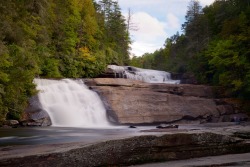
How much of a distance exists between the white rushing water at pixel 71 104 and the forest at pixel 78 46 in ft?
5.92

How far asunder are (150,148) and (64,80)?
77.5 feet

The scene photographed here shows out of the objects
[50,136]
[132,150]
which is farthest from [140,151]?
[50,136]

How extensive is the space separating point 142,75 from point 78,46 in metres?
9.49

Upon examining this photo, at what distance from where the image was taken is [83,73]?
38469 mm

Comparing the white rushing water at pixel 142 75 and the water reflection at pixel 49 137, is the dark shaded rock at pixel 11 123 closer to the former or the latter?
the water reflection at pixel 49 137

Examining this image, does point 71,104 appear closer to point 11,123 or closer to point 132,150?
point 11,123

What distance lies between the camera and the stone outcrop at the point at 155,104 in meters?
27.2

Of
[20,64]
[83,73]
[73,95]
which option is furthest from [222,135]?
[83,73]

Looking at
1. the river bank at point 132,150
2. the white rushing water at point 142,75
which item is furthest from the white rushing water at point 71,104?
the river bank at point 132,150

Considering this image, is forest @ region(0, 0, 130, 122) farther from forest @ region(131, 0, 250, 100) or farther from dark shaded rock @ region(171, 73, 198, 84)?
forest @ region(131, 0, 250, 100)

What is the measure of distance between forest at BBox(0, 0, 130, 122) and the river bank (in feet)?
37.9

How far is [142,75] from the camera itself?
42938 millimetres

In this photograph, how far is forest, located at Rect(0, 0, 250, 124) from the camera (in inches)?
803

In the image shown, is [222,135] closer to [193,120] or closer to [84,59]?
[193,120]
